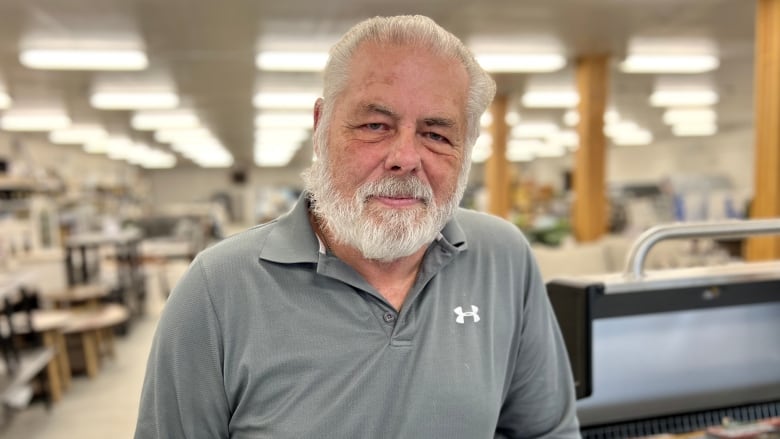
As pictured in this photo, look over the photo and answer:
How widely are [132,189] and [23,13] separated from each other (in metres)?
18.3

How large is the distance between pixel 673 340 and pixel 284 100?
852cm

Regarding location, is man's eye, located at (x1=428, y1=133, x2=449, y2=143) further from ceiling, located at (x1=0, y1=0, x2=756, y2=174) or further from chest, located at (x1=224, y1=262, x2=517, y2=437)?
ceiling, located at (x1=0, y1=0, x2=756, y2=174)

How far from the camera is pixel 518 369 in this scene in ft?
4.75

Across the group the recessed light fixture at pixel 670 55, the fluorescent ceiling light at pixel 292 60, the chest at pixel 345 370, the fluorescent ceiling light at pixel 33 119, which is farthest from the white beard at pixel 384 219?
the fluorescent ceiling light at pixel 33 119

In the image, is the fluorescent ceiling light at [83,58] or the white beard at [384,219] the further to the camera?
the fluorescent ceiling light at [83,58]

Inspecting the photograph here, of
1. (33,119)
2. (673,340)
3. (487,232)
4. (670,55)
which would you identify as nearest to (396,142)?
(487,232)

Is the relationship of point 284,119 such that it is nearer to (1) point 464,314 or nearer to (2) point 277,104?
(2) point 277,104

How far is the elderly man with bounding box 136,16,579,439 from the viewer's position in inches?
47.6

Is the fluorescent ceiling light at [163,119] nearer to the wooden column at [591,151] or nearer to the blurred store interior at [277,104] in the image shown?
the blurred store interior at [277,104]

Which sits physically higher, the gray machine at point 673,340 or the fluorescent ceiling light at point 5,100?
the fluorescent ceiling light at point 5,100

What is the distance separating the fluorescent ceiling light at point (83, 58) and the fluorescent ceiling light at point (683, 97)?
26.2ft

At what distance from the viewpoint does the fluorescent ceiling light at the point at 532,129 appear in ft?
47.7

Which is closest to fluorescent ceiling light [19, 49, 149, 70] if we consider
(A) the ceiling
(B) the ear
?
(A) the ceiling

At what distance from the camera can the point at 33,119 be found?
11.1m
